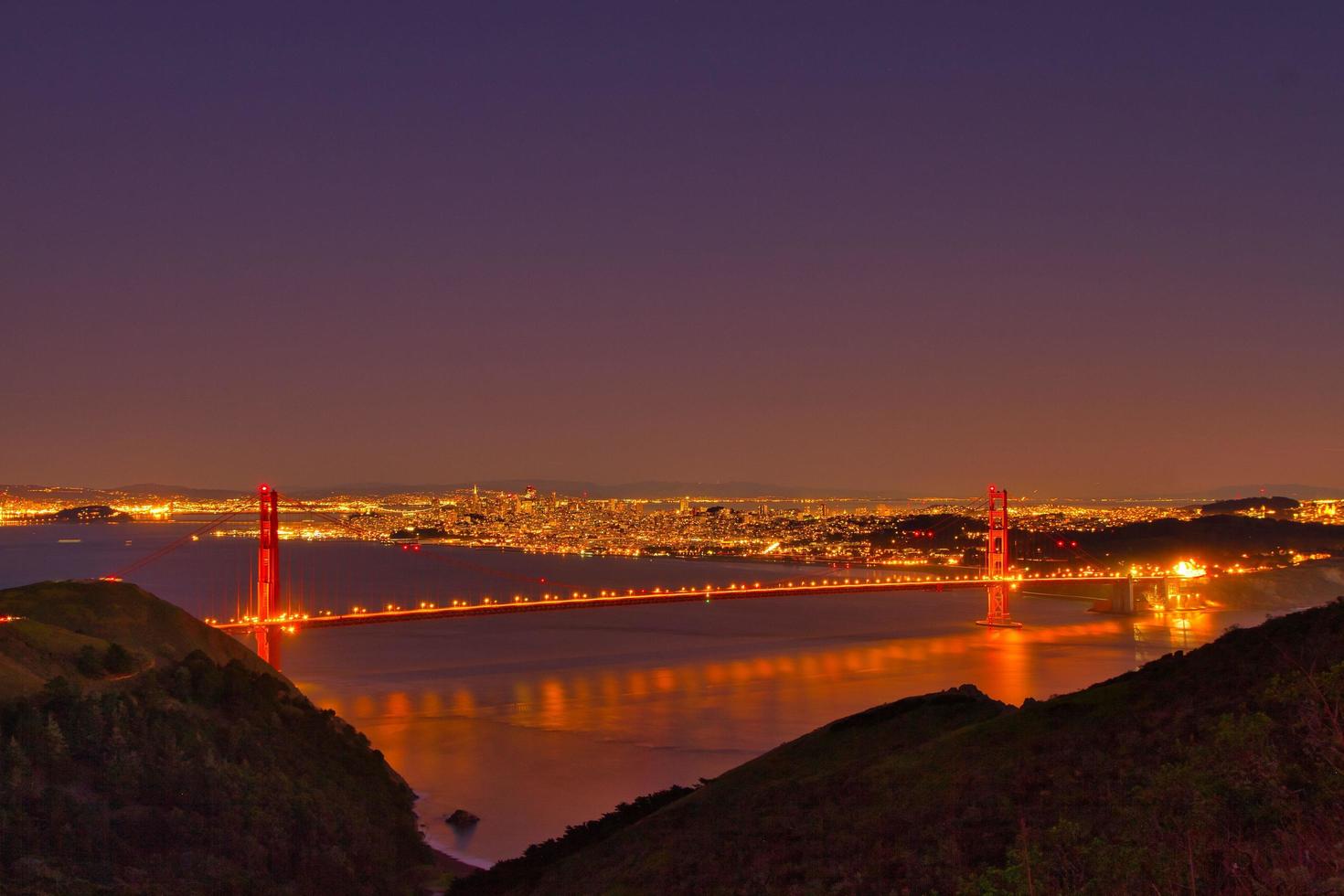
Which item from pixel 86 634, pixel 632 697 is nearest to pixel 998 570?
pixel 632 697

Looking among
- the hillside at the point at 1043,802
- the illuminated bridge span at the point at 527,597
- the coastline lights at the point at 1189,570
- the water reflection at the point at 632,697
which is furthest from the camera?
the coastline lights at the point at 1189,570

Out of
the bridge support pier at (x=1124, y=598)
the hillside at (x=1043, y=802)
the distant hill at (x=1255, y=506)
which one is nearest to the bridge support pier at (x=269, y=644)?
the hillside at (x=1043, y=802)

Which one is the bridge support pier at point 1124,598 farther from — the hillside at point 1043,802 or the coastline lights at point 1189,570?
the hillside at point 1043,802

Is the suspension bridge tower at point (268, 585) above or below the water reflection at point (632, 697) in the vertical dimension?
above

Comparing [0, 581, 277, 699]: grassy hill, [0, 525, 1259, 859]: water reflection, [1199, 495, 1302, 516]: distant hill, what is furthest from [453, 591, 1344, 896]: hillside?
[1199, 495, 1302, 516]: distant hill

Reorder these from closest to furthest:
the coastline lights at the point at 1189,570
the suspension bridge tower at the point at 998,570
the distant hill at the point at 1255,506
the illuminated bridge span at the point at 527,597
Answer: the illuminated bridge span at the point at 527,597
the suspension bridge tower at the point at 998,570
the coastline lights at the point at 1189,570
the distant hill at the point at 1255,506

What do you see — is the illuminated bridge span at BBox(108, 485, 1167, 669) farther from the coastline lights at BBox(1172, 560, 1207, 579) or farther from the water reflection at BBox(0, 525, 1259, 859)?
the water reflection at BBox(0, 525, 1259, 859)

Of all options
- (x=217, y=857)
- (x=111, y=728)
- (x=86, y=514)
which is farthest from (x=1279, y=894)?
(x=86, y=514)

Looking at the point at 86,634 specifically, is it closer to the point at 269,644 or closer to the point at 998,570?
Result: the point at 269,644
